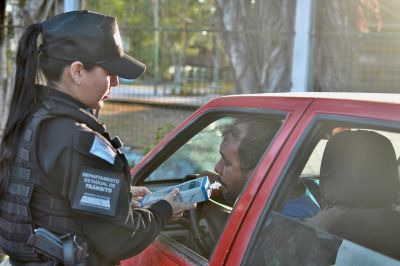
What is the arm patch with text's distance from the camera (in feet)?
5.82

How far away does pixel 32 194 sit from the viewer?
185 cm

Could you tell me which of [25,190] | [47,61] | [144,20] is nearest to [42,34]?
[47,61]

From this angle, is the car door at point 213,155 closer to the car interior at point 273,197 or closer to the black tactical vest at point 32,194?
the car interior at point 273,197

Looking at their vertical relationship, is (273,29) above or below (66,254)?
above

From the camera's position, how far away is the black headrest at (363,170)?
1.89 meters

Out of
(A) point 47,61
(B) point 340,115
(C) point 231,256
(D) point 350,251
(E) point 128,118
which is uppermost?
(A) point 47,61

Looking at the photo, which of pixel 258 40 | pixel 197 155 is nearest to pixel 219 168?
pixel 197 155

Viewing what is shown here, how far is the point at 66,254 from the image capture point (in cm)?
180

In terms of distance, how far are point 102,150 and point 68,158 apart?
11 cm

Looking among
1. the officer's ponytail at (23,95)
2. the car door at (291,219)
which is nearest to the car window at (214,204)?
the car door at (291,219)

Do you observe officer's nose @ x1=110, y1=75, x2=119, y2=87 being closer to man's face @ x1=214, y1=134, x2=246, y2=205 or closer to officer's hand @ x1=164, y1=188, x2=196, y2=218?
officer's hand @ x1=164, y1=188, x2=196, y2=218

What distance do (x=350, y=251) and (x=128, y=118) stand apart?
9.28 meters

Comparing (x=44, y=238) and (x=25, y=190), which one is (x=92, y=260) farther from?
(x=25, y=190)

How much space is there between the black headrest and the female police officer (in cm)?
64
